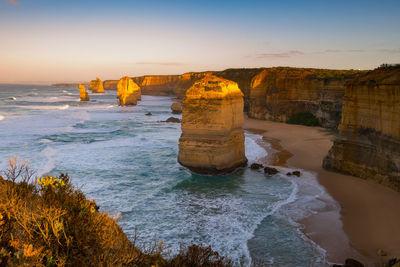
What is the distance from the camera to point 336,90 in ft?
104

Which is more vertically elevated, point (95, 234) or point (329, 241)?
point (95, 234)

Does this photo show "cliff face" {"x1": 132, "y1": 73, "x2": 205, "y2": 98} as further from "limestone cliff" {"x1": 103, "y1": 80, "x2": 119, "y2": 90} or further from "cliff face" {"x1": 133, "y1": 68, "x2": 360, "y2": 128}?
"cliff face" {"x1": 133, "y1": 68, "x2": 360, "y2": 128}

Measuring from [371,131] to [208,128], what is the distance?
8318 mm

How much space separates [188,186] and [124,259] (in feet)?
35.2

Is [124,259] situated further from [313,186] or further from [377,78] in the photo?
[377,78]

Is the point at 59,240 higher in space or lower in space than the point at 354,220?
higher

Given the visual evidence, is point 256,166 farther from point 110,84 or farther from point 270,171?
point 110,84

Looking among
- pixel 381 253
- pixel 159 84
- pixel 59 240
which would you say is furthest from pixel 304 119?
pixel 159 84

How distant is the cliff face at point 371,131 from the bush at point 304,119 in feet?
57.1

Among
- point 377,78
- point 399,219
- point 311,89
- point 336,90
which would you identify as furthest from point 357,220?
point 311,89

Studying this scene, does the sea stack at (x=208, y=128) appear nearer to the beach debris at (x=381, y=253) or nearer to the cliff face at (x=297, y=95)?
the beach debris at (x=381, y=253)

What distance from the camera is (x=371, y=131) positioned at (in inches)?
564

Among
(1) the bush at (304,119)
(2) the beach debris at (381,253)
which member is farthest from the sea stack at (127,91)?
(2) the beach debris at (381,253)

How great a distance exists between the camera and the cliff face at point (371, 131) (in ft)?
41.6
